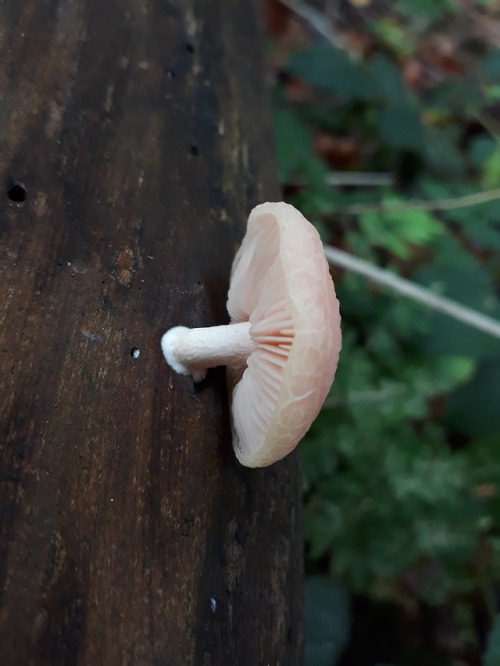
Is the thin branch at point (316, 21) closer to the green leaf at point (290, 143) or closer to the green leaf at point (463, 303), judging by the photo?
the green leaf at point (290, 143)

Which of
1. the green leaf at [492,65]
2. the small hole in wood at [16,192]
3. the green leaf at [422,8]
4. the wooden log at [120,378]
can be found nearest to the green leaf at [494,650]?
the wooden log at [120,378]

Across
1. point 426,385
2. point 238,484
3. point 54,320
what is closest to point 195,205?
point 54,320

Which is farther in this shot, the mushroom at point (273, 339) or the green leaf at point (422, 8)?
the green leaf at point (422, 8)

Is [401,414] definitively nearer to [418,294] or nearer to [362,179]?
[418,294]

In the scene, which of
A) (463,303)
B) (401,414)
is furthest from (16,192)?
(463,303)

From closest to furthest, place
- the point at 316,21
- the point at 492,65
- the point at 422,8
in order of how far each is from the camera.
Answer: the point at 492,65 → the point at 422,8 → the point at 316,21
